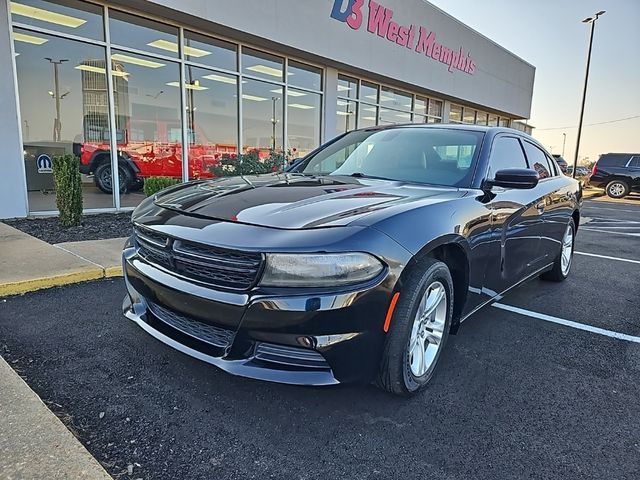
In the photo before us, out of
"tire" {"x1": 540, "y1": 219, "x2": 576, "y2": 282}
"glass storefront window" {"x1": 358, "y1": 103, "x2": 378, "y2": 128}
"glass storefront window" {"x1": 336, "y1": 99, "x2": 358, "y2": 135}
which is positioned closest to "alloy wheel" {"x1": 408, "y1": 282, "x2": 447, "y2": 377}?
"tire" {"x1": 540, "y1": 219, "x2": 576, "y2": 282}

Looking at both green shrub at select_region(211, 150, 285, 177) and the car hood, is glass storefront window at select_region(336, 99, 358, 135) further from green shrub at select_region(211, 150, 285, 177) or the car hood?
the car hood

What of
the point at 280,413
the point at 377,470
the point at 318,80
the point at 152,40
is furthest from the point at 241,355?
the point at 318,80

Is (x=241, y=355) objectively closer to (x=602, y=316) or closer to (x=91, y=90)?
(x=602, y=316)

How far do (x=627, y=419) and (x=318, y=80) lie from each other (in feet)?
36.2

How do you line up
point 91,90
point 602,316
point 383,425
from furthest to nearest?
point 91,90
point 602,316
point 383,425

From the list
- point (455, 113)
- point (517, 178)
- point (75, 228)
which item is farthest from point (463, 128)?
point (455, 113)

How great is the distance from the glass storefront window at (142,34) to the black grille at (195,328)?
7.47m

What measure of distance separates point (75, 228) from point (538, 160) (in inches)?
236

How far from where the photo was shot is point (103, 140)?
811 cm

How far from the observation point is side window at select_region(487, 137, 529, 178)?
10.7 ft

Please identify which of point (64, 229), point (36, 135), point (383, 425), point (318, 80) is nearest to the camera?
point (383, 425)

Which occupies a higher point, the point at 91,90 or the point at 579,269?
the point at 91,90

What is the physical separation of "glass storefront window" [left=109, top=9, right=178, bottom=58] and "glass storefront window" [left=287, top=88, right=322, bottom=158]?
10.8ft

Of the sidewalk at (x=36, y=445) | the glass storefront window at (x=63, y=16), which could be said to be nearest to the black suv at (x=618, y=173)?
the glass storefront window at (x=63, y=16)
